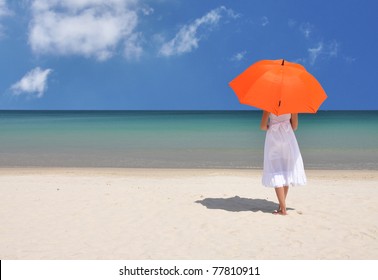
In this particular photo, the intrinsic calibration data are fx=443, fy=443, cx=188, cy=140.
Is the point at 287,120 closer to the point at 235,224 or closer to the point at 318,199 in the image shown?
the point at 235,224

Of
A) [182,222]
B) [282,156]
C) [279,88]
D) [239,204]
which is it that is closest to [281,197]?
[282,156]

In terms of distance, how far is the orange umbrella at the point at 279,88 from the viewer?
6.78m

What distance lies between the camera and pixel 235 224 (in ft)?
23.4

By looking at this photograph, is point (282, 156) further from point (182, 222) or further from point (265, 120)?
point (182, 222)

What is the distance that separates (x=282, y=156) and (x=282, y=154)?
3 cm

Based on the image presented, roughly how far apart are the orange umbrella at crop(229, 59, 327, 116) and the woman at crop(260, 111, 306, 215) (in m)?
0.51

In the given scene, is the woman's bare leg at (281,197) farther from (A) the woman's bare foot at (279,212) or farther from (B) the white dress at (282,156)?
(B) the white dress at (282,156)

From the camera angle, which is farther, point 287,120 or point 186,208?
point 186,208

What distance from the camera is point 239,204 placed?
28.5ft

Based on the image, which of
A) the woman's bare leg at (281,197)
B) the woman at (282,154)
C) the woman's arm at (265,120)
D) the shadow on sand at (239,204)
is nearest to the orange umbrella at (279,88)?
the woman's arm at (265,120)

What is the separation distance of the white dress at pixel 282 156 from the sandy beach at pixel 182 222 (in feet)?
2.22
